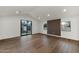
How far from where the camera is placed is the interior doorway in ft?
36.0

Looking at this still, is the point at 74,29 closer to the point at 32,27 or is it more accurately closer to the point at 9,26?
the point at 9,26

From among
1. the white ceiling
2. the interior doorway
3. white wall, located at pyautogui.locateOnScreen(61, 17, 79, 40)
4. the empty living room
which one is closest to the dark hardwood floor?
the empty living room

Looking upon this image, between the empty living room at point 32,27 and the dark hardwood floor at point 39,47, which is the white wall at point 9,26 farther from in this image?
the dark hardwood floor at point 39,47

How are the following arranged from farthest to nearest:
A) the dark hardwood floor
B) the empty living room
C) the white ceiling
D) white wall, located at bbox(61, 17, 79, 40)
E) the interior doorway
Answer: the interior doorway
white wall, located at bbox(61, 17, 79, 40)
the empty living room
the white ceiling
the dark hardwood floor

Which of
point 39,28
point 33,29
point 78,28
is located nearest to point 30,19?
point 33,29

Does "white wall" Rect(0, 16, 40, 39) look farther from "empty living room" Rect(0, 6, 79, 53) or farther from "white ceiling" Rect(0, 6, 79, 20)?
"white ceiling" Rect(0, 6, 79, 20)

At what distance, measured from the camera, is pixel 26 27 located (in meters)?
11.8

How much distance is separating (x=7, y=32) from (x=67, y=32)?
535 cm

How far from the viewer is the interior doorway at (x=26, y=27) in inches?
432

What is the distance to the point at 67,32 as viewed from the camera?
868 cm

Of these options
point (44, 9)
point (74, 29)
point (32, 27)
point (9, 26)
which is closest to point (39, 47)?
point (44, 9)

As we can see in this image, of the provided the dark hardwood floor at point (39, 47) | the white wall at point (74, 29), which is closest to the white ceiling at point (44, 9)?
the white wall at point (74, 29)
